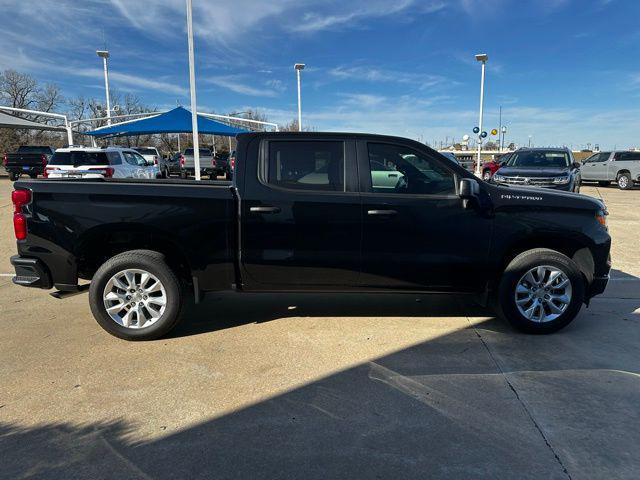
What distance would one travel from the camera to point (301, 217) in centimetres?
436

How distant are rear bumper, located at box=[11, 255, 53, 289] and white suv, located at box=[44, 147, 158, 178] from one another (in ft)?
32.9

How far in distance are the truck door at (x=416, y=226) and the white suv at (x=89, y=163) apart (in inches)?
450

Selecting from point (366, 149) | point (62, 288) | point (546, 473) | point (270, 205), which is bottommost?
point (546, 473)

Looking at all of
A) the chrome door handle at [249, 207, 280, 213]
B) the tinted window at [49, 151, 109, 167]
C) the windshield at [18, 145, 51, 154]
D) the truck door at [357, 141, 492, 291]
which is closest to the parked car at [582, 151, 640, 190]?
the truck door at [357, 141, 492, 291]

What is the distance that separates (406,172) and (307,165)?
95cm

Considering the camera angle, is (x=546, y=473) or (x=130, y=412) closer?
(x=546, y=473)

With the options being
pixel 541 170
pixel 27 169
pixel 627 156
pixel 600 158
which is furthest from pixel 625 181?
pixel 27 169

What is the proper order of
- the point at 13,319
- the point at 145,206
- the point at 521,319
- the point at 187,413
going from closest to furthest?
the point at 187,413, the point at 145,206, the point at 521,319, the point at 13,319

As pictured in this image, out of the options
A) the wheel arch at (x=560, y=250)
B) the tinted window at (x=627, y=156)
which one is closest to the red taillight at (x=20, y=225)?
the wheel arch at (x=560, y=250)

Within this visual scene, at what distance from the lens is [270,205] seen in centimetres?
436

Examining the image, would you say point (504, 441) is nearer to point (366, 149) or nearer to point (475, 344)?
point (475, 344)

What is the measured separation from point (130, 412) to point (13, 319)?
2.65 m

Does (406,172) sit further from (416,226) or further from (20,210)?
(20,210)

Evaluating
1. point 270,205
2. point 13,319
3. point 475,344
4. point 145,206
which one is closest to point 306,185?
point 270,205
